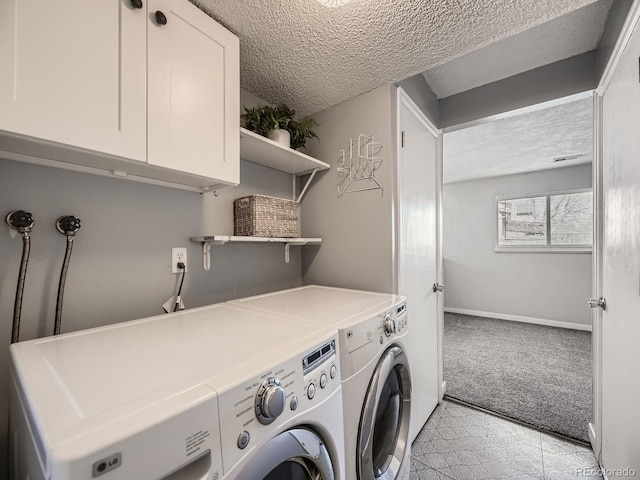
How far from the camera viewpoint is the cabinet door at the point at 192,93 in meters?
0.93

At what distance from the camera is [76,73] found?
758 mm

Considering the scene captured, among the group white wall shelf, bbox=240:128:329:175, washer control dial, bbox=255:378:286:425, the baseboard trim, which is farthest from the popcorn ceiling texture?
the baseboard trim

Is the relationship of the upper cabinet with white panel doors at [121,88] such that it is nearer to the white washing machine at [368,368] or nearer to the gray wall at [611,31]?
the white washing machine at [368,368]

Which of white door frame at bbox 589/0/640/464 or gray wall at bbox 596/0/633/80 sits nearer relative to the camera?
gray wall at bbox 596/0/633/80

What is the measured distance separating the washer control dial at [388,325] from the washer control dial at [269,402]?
2.07 ft

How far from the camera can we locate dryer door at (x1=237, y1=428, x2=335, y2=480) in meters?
0.60

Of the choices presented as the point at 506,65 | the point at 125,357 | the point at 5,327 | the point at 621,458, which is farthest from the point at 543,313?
the point at 5,327

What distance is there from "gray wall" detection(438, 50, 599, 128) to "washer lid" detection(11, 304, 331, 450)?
2.09m

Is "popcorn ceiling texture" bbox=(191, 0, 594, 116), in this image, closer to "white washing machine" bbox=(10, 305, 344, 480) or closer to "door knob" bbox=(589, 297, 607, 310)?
"white washing machine" bbox=(10, 305, 344, 480)

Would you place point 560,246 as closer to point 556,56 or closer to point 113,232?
point 556,56

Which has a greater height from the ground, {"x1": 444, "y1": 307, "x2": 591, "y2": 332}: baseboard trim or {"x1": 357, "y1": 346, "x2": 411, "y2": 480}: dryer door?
{"x1": 357, "y1": 346, "x2": 411, "y2": 480}: dryer door

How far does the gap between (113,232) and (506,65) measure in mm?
2477

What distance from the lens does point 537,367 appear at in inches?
110

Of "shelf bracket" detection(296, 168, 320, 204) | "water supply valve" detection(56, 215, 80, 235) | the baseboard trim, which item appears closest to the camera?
"water supply valve" detection(56, 215, 80, 235)
